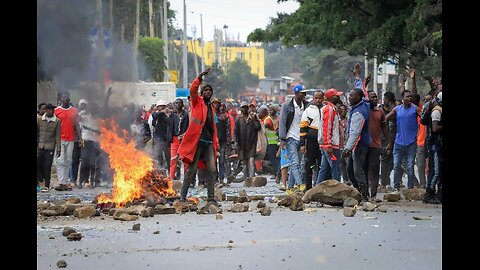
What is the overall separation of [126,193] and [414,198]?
4.44 m

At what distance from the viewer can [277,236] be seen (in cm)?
1039

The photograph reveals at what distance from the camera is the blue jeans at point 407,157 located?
675 inches

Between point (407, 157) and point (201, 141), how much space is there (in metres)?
4.83

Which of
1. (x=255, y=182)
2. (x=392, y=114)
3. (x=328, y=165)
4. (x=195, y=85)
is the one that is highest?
(x=195, y=85)

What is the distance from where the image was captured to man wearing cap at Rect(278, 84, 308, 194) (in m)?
16.4

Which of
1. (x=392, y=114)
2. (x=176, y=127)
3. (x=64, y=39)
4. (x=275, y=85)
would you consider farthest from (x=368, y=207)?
(x=275, y=85)

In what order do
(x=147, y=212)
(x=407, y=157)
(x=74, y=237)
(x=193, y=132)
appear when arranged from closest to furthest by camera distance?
(x=74, y=237)
(x=147, y=212)
(x=193, y=132)
(x=407, y=157)

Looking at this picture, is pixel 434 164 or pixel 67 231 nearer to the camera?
pixel 67 231

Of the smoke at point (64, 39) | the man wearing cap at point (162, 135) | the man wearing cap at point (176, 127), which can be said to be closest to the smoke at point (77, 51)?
the smoke at point (64, 39)

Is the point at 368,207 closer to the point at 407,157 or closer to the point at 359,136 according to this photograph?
the point at 359,136

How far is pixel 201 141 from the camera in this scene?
13961 mm

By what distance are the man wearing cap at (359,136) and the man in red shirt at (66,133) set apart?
24.1ft

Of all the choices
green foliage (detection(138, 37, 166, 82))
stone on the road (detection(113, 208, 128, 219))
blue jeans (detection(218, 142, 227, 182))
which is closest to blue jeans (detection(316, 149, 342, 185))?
stone on the road (detection(113, 208, 128, 219))

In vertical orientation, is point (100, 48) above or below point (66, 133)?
above
